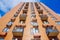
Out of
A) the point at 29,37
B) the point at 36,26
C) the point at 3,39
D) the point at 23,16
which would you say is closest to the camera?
the point at 29,37

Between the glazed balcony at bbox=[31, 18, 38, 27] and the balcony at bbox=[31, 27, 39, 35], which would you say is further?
the glazed balcony at bbox=[31, 18, 38, 27]

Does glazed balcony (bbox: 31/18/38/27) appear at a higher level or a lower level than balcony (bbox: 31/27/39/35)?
higher

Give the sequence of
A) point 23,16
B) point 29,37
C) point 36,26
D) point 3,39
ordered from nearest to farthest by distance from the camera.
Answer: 1. point 29,37
2. point 3,39
3. point 36,26
4. point 23,16

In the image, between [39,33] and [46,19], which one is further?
[46,19]

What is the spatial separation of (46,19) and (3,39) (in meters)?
11.5

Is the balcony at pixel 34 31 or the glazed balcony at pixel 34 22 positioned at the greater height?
the glazed balcony at pixel 34 22

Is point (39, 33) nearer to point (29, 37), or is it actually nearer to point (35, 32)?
point (35, 32)

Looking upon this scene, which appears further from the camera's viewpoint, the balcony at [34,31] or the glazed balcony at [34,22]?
the glazed balcony at [34,22]

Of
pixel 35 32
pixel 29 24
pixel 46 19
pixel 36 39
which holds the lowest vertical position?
pixel 36 39

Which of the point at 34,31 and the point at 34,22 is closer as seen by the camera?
the point at 34,31

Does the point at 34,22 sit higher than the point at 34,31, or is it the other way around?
the point at 34,22

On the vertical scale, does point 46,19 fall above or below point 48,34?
above

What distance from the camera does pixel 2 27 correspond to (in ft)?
93.2

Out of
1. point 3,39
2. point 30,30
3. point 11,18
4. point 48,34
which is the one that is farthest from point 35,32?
point 11,18
